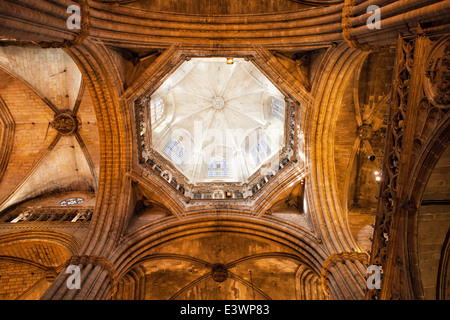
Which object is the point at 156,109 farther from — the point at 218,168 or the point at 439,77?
the point at 439,77

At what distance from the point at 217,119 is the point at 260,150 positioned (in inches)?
297

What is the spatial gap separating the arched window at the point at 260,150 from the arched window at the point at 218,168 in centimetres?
225

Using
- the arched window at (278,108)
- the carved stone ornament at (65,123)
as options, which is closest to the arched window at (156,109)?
the carved stone ornament at (65,123)

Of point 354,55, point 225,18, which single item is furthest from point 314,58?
point 225,18

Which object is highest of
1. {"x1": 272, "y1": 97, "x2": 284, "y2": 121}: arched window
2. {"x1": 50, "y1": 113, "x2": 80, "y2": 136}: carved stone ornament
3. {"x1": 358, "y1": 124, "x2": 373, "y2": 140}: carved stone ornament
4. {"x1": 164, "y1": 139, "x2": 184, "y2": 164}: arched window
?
{"x1": 272, "y1": 97, "x2": 284, "y2": 121}: arched window

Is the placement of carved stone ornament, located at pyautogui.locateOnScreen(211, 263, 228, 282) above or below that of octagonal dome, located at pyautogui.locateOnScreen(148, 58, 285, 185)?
below

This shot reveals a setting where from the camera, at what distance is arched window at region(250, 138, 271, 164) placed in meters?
19.0

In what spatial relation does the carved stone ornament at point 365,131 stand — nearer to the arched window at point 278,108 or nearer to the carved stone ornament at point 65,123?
the arched window at point 278,108

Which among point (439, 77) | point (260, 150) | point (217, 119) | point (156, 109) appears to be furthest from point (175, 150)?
point (439, 77)

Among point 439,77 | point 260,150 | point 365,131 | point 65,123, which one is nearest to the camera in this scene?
point 439,77

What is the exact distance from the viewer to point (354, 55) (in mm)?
10133

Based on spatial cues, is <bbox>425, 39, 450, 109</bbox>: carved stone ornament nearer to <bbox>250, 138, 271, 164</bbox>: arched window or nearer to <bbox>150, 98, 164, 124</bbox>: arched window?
<bbox>250, 138, 271, 164</bbox>: arched window

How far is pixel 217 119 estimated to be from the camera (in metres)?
25.9

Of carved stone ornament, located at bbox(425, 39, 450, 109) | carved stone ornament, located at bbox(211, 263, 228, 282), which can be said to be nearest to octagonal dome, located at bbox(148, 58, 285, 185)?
carved stone ornament, located at bbox(211, 263, 228, 282)
